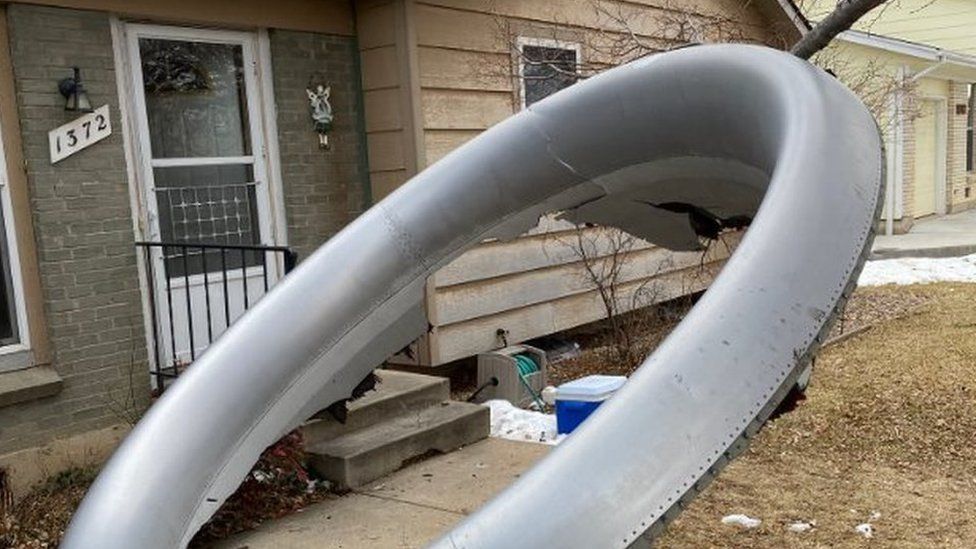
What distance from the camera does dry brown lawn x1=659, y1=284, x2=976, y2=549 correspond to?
12.8 ft

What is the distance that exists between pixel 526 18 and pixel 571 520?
5881mm

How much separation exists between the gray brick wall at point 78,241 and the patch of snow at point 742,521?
3205 millimetres

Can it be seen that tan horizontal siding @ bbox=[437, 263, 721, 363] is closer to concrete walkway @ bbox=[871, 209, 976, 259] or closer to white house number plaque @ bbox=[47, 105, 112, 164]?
white house number plaque @ bbox=[47, 105, 112, 164]

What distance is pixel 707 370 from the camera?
208cm

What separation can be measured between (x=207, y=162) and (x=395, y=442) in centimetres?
211

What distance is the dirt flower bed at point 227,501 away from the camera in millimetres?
4066

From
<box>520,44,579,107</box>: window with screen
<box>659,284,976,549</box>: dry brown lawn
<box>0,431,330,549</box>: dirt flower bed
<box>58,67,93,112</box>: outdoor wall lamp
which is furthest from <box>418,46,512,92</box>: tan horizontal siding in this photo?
<box>659,284,976,549</box>: dry brown lawn

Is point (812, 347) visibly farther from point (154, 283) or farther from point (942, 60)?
point (942, 60)

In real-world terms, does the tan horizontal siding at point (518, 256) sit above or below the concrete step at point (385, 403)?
above

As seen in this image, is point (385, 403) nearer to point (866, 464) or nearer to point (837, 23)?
point (866, 464)

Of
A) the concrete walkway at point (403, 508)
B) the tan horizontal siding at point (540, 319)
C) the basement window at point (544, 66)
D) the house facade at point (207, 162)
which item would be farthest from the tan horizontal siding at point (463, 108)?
the concrete walkway at point (403, 508)

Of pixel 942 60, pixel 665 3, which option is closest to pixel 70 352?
pixel 665 3

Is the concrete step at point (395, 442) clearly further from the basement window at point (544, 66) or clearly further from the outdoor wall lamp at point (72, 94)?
the basement window at point (544, 66)

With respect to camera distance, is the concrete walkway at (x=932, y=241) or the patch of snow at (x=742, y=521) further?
the concrete walkway at (x=932, y=241)
